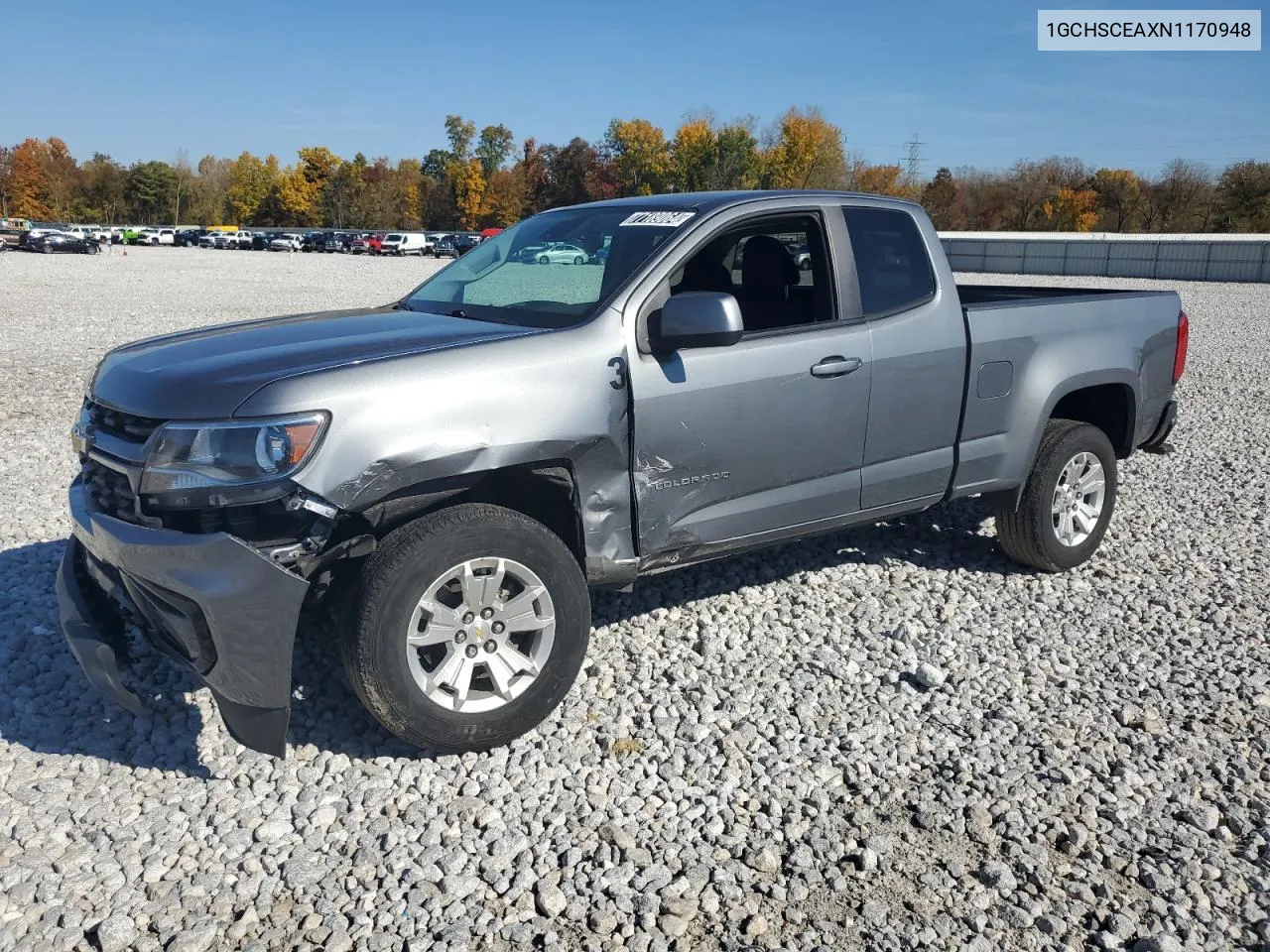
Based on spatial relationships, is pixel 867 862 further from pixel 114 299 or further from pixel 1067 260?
pixel 1067 260

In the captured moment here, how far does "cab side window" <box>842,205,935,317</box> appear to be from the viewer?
472cm

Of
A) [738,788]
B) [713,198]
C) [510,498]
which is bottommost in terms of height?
[738,788]

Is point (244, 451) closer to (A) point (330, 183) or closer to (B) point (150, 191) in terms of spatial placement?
(A) point (330, 183)

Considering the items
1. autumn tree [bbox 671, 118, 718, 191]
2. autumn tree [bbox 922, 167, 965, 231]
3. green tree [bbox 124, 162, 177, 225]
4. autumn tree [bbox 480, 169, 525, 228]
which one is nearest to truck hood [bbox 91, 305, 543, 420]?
autumn tree [bbox 922, 167, 965, 231]

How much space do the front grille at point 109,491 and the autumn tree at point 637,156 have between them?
103173 mm

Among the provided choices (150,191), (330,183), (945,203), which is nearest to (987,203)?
(945,203)

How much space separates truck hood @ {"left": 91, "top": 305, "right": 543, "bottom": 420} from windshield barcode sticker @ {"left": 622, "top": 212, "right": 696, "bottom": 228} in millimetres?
805

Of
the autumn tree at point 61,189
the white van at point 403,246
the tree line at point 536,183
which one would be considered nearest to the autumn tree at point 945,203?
the tree line at point 536,183

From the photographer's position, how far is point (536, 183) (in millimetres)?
116688

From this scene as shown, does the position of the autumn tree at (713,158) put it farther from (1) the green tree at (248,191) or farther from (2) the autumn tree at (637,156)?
(1) the green tree at (248,191)

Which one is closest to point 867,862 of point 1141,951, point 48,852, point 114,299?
point 1141,951

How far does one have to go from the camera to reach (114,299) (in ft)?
73.2

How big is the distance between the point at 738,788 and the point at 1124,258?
3803 cm

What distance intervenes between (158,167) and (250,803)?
134 meters
